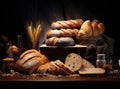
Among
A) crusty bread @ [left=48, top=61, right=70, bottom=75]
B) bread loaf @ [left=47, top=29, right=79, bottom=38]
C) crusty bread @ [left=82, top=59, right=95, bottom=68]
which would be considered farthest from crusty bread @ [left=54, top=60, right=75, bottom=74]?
bread loaf @ [left=47, top=29, right=79, bottom=38]

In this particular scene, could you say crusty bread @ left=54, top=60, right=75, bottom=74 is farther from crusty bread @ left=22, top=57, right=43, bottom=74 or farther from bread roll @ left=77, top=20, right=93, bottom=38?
bread roll @ left=77, top=20, right=93, bottom=38

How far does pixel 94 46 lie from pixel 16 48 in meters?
0.64

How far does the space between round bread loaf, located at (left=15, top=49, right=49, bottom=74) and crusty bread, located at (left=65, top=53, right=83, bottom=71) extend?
198mm

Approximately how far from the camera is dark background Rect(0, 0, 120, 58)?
264cm

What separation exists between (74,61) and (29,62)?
344 millimetres

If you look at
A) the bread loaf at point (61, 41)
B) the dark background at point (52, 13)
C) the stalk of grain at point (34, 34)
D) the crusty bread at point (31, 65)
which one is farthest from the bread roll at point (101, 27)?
the crusty bread at point (31, 65)

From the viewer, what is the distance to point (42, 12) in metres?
2.67

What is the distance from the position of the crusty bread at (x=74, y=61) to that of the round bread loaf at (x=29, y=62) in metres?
0.20

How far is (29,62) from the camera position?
225cm

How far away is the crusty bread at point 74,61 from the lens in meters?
2.23

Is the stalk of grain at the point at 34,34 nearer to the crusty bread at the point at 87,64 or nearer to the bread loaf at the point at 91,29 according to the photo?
the bread loaf at the point at 91,29

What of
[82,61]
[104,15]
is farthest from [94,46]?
[104,15]
